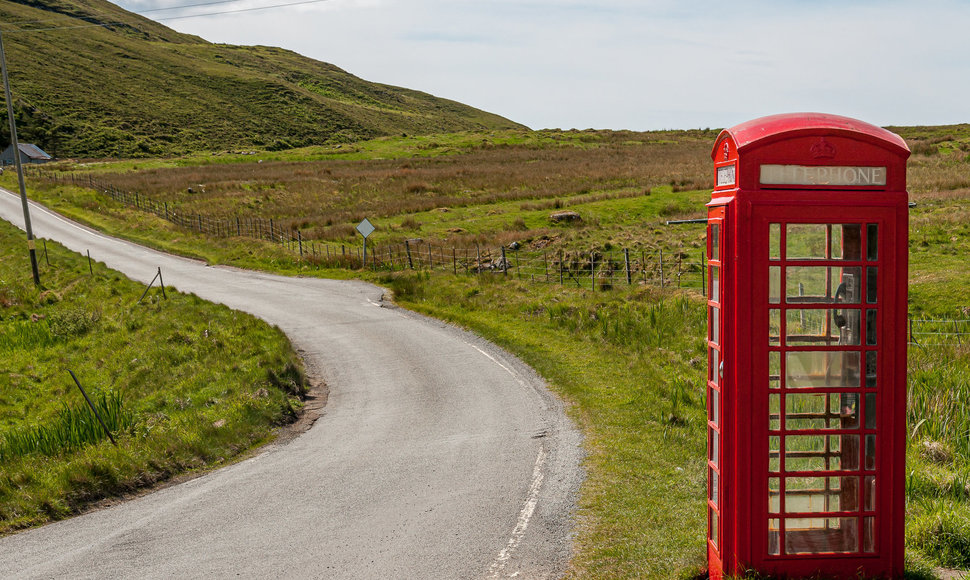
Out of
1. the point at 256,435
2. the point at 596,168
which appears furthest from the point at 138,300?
the point at 596,168

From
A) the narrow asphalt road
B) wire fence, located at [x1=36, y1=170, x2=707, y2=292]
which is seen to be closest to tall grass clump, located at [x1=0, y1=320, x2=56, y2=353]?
the narrow asphalt road

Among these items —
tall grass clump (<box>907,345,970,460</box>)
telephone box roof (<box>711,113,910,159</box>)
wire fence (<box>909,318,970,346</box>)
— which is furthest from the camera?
wire fence (<box>909,318,970,346</box>)

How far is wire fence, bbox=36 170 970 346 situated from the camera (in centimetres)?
2525

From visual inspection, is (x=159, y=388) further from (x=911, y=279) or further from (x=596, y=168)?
(x=596, y=168)

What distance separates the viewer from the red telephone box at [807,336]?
228 inches

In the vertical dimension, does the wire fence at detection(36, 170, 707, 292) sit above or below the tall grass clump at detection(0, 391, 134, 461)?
above

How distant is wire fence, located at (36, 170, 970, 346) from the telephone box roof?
11661mm

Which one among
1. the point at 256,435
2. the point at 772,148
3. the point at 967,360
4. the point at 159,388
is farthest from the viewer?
the point at 159,388

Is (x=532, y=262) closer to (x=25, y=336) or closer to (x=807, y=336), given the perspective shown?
(x=25, y=336)

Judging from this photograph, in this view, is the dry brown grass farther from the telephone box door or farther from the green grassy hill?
the green grassy hill

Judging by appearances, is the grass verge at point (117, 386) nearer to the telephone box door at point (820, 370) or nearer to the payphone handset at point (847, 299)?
the telephone box door at point (820, 370)

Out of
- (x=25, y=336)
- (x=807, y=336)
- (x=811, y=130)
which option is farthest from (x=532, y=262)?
(x=811, y=130)

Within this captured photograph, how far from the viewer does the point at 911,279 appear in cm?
2339

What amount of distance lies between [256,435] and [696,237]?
23058mm
